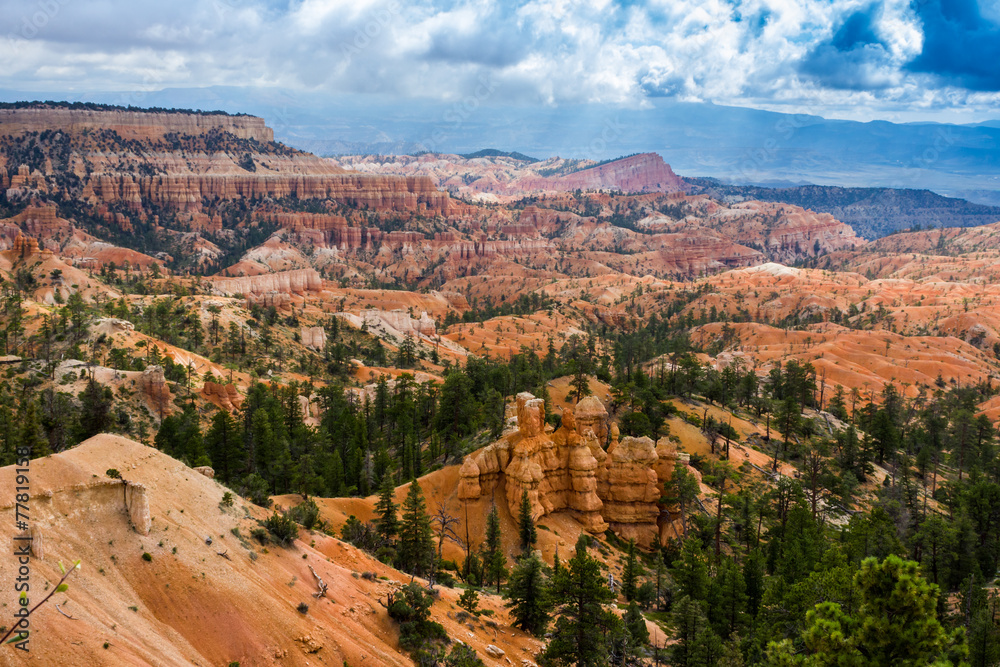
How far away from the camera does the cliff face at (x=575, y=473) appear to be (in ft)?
165

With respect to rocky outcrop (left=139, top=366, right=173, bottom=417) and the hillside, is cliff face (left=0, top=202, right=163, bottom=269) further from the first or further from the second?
rocky outcrop (left=139, top=366, right=173, bottom=417)

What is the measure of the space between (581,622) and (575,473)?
22.2 metres

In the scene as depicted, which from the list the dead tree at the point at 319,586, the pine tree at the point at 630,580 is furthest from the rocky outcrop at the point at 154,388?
the pine tree at the point at 630,580

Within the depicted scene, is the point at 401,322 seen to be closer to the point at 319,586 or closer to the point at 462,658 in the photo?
the point at 319,586

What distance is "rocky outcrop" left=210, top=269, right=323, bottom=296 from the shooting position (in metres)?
145

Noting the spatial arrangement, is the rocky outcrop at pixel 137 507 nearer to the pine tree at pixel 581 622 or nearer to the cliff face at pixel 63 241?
the pine tree at pixel 581 622

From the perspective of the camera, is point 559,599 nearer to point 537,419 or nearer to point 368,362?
point 537,419

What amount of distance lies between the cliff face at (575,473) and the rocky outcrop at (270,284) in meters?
101

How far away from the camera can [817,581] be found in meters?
33.1

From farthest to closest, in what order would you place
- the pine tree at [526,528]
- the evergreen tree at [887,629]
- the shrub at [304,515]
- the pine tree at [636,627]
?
the pine tree at [526,528] → the shrub at [304,515] → the pine tree at [636,627] → the evergreen tree at [887,629]

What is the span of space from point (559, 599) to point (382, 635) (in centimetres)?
820

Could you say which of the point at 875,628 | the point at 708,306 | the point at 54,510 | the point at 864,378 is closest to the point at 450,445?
the point at 54,510

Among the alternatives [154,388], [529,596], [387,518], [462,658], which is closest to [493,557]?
[387,518]

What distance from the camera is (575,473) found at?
52531 mm
